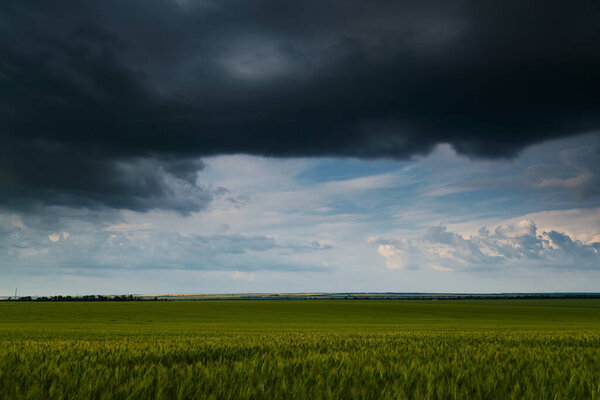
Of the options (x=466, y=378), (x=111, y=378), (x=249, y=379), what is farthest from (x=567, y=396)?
(x=111, y=378)

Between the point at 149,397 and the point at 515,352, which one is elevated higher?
the point at 149,397

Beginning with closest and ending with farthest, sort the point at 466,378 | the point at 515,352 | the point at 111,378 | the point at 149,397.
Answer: the point at 149,397, the point at 111,378, the point at 466,378, the point at 515,352

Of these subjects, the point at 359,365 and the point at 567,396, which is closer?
the point at 567,396

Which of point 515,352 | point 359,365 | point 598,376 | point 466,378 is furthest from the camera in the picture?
point 515,352

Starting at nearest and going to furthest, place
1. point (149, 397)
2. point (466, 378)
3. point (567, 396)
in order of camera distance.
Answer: point (149, 397) → point (567, 396) → point (466, 378)

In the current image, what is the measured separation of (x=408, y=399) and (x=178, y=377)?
8.29 feet

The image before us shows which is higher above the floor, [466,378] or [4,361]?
[4,361]

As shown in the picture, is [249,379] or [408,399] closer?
[408,399]

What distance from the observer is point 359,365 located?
5750 millimetres

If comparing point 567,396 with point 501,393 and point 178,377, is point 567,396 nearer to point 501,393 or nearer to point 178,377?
point 501,393

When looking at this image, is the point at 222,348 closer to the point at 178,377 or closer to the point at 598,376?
the point at 178,377

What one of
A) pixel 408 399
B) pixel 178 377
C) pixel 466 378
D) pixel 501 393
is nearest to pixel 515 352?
pixel 466 378

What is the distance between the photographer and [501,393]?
4.29 metres

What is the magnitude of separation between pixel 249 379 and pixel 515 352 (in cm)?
581
